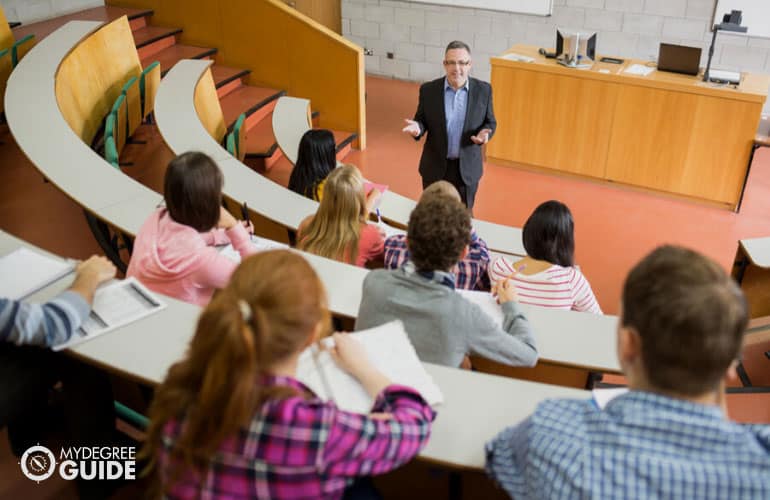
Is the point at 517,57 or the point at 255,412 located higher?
the point at 255,412

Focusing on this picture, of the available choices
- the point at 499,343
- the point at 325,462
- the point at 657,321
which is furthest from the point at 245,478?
the point at 499,343

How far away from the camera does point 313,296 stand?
1288 mm

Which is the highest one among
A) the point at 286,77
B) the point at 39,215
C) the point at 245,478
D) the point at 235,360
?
the point at 235,360

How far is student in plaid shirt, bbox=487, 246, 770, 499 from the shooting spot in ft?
3.66

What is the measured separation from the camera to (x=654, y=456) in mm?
1140

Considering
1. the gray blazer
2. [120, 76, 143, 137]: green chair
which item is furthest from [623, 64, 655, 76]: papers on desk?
[120, 76, 143, 137]: green chair

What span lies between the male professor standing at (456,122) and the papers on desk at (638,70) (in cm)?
200

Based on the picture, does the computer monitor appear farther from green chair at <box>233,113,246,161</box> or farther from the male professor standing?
green chair at <box>233,113,246,161</box>

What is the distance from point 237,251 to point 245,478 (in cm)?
165

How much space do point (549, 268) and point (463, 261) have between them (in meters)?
0.41

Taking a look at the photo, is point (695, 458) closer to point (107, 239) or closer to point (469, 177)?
point (107, 239)

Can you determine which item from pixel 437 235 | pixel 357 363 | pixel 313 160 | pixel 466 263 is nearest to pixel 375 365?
pixel 357 363

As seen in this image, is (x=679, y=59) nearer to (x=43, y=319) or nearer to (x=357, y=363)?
(x=357, y=363)

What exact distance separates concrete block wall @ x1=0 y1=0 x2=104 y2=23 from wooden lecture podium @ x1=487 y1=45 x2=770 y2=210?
15.0 feet
